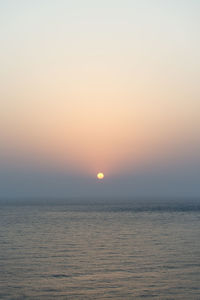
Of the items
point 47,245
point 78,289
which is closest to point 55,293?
point 78,289

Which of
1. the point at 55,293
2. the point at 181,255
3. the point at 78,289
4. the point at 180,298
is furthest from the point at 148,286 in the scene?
the point at 181,255

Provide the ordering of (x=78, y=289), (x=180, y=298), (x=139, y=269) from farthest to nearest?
(x=139, y=269) → (x=78, y=289) → (x=180, y=298)

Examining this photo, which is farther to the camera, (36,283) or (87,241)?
(87,241)

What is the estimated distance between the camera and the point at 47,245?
157ft

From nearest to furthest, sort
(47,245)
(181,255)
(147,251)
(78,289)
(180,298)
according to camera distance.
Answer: (180,298), (78,289), (181,255), (147,251), (47,245)

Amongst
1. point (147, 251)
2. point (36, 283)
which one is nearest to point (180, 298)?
point (36, 283)

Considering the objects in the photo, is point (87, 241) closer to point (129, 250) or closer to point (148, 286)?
point (129, 250)

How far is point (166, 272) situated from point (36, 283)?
1098 cm

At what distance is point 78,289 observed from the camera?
87.1ft

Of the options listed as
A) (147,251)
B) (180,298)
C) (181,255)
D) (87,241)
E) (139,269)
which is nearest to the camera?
(180,298)

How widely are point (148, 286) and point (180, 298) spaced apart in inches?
128

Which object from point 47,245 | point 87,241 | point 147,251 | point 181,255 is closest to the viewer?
point 181,255

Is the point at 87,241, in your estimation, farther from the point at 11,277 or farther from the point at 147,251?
the point at 11,277

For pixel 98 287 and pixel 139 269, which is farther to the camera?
pixel 139 269
